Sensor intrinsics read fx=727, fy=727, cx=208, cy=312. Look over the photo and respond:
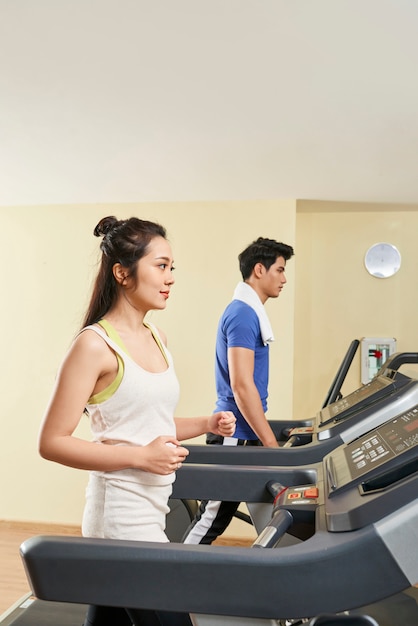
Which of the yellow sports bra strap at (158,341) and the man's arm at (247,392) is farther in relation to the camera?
the man's arm at (247,392)

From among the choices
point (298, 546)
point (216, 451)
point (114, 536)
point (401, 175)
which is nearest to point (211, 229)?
point (401, 175)

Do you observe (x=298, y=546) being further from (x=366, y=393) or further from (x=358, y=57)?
(x=358, y=57)

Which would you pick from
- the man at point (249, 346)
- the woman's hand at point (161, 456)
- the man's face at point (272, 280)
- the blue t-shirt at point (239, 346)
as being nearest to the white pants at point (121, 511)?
the woman's hand at point (161, 456)

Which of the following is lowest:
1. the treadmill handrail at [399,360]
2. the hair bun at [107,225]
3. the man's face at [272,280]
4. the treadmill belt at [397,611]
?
the treadmill belt at [397,611]

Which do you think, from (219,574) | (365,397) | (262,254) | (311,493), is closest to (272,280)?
(262,254)

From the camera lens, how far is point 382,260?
4.57 meters

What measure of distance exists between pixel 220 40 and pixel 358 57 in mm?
451

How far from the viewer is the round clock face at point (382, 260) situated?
15.0ft

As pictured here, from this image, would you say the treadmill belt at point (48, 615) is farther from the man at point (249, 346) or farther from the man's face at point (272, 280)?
the man's face at point (272, 280)

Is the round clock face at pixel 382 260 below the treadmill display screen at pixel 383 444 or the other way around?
the other way around

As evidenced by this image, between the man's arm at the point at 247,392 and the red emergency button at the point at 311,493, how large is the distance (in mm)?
991

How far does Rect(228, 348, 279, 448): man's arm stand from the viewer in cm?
263

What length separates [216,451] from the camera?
217 cm

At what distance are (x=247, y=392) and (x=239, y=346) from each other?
17 centimetres
